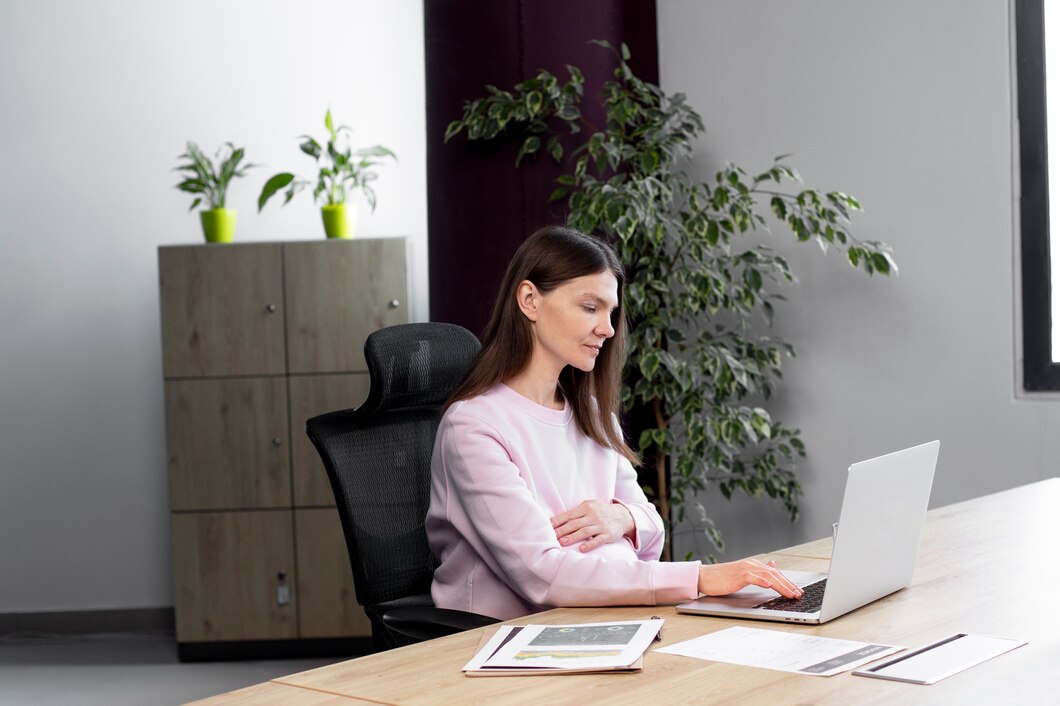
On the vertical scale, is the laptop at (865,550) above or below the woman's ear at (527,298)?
below

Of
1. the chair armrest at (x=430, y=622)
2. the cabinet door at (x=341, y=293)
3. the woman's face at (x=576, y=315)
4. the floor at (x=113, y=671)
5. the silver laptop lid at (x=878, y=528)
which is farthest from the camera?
the cabinet door at (x=341, y=293)

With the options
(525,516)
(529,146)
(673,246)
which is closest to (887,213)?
(673,246)

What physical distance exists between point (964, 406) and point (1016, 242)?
1.74ft

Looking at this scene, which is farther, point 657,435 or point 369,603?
point 657,435

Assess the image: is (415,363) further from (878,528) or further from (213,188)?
(213,188)

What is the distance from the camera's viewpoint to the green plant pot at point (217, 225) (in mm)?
4594

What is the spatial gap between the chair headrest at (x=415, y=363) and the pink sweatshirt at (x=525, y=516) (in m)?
0.25

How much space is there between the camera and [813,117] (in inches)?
151

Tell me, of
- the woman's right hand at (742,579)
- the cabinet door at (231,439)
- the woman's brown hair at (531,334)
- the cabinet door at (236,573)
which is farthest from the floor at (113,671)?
the woman's right hand at (742,579)

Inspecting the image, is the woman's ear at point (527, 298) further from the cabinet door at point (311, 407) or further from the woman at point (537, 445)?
the cabinet door at point (311, 407)

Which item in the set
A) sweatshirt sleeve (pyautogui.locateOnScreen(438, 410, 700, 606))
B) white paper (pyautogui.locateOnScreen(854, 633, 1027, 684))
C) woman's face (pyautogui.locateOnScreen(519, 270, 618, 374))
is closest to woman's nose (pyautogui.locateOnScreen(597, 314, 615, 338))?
woman's face (pyautogui.locateOnScreen(519, 270, 618, 374))

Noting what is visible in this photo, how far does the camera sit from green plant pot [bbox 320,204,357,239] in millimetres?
4586

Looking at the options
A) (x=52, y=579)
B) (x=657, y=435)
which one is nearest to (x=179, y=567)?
(x=52, y=579)

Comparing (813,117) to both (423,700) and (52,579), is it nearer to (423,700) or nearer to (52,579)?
(423,700)
